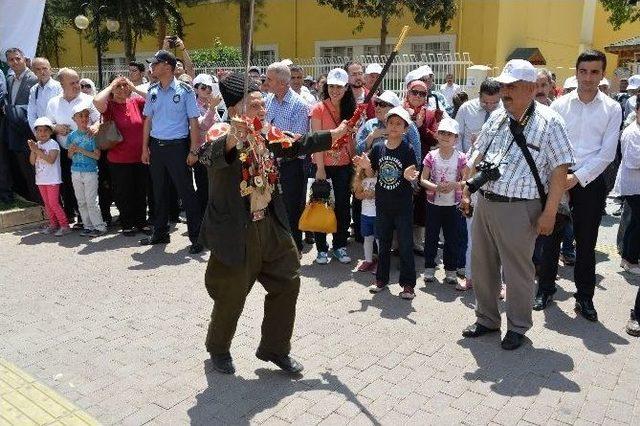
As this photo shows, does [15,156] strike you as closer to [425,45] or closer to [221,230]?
[221,230]

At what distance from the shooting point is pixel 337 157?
20.9 ft

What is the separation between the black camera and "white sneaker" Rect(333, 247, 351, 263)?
2.53m

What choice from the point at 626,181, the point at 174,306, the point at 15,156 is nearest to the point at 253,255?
the point at 174,306

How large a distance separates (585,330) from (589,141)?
1551mm

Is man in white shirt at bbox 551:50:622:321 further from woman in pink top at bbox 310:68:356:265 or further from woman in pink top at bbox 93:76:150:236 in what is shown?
woman in pink top at bbox 93:76:150:236

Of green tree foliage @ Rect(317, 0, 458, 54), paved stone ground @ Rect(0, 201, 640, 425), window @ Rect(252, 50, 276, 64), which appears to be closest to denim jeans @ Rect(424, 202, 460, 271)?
paved stone ground @ Rect(0, 201, 640, 425)

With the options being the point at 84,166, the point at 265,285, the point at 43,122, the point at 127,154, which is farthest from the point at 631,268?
the point at 43,122

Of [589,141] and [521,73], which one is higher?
[521,73]

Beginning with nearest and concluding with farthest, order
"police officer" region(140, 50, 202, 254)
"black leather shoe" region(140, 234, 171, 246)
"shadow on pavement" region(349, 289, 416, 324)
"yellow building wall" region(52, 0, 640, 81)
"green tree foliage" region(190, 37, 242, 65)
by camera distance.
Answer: "shadow on pavement" region(349, 289, 416, 324)
"police officer" region(140, 50, 202, 254)
"black leather shoe" region(140, 234, 171, 246)
"yellow building wall" region(52, 0, 640, 81)
"green tree foliage" region(190, 37, 242, 65)

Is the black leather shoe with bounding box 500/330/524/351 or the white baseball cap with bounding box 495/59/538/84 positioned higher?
the white baseball cap with bounding box 495/59/538/84

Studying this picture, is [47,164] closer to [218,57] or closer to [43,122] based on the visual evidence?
[43,122]

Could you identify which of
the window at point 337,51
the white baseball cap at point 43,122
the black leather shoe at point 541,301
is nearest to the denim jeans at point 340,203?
the black leather shoe at point 541,301

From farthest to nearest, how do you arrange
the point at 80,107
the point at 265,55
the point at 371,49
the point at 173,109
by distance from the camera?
Answer: the point at 265,55 < the point at 371,49 < the point at 80,107 < the point at 173,109

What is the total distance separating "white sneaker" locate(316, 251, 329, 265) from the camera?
6.52 metres
